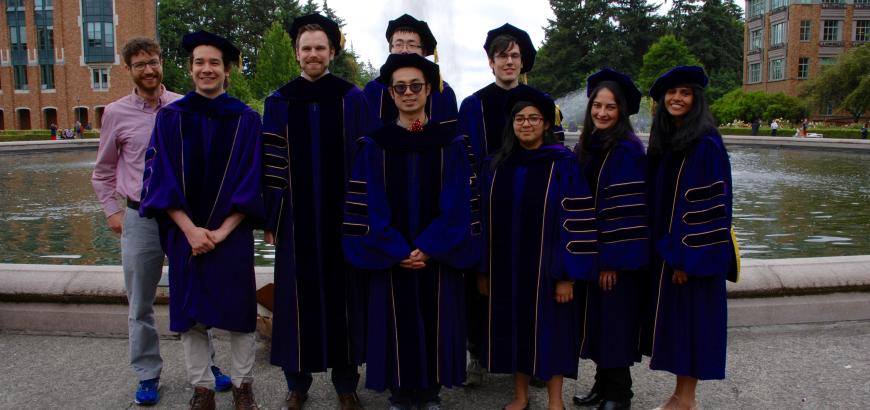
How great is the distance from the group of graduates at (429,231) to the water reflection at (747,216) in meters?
3.95

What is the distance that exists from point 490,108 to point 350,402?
199cm

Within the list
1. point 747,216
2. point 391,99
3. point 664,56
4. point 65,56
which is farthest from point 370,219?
point 65,56

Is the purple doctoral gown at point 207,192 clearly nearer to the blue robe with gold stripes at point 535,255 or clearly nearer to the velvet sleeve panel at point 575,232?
the blue robe with gold stripes at point 535,255

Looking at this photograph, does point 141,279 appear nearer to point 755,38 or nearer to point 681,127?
point 681,127

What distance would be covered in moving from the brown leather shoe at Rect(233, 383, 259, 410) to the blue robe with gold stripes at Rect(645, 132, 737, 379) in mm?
2213

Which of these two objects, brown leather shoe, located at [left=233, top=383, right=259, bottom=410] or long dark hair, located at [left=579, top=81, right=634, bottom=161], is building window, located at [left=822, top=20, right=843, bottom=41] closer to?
long dark hair, located at [left=579, top=81, right=634, bottom=161]

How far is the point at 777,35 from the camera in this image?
51125 millimetres

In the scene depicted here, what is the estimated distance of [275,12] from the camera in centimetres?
5753

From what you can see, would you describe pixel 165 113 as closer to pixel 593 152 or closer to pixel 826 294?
pixel 593 152

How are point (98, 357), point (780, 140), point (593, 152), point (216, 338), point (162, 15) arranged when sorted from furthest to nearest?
point (162, 15), point (780, 140), point (216, 338), point (98, 357), point (593, 152)

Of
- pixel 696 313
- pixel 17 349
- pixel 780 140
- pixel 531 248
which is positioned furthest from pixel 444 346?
pixel 780 140

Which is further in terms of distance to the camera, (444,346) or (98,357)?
(98,357)

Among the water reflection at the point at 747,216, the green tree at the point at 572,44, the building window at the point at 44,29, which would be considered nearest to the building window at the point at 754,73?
the green tree at the point at 572,44

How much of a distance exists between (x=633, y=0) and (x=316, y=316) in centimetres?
6235
